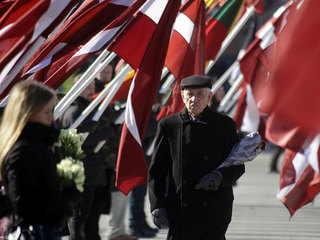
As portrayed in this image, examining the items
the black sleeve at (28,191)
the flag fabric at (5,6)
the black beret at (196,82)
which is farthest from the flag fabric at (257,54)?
the black sleeve at (28,191)

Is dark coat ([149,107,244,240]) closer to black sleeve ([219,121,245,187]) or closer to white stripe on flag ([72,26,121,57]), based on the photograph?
black sleeve ([219,121,245,187])

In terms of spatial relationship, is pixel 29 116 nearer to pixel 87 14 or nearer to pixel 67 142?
pixel 67 142

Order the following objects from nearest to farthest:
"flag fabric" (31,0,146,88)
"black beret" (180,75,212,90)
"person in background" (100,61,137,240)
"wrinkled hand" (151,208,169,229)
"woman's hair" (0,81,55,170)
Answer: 1. "woman's hair" (0,81,55,170)
2. "wrinkled hand" (151,208,169,229)
3. "black beret" (180,75,212,90)
4. "flag fabric" (31,0,146,88)
5. "person in background" (100,61,137,240)

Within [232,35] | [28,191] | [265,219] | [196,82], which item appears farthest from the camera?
[265,219]

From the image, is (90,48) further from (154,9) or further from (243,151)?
(243,151)

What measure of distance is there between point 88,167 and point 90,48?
1273 millimetres

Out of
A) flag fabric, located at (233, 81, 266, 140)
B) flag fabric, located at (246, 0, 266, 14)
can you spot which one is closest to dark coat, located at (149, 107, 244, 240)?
flag fabric, located at (233, 81, 266, 140)

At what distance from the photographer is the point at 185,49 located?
26.1ft

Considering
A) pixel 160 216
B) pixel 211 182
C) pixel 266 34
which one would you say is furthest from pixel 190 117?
pixel 266 34

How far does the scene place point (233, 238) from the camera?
9.52 meters

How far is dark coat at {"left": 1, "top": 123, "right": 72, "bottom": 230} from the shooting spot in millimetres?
4398

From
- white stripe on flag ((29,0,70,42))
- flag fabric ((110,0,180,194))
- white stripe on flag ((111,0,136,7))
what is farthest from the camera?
white stripe on flag ((111,0,136,7))

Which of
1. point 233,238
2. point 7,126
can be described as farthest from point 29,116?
point 233,238

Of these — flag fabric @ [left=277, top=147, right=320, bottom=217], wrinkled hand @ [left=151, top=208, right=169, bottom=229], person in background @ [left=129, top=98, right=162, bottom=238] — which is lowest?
person in background @ [left=129, top=98, right=162, bottom=238]
